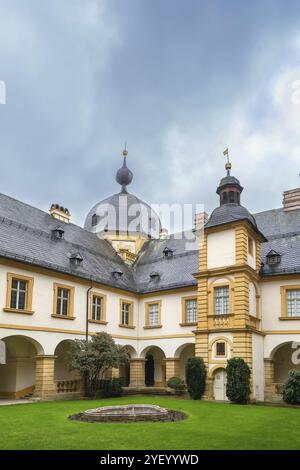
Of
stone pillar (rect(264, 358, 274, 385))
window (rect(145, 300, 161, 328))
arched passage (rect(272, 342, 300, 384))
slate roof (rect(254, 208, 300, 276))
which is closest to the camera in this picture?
stone pillar (rect(264, 358, 274, 385))

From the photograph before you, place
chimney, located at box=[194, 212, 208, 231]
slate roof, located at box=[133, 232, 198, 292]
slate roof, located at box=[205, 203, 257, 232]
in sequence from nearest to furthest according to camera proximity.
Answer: slate roof, located at box=[205, 203, 257, 232]
slate roof, located at box=[133, 232, 198, 292]
chimney, located at box=[194, 212, 208, 231]

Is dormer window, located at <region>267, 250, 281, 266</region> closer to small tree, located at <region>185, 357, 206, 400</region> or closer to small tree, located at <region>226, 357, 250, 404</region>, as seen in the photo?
small tree, located at <region>226, 357, 250, 404</region>

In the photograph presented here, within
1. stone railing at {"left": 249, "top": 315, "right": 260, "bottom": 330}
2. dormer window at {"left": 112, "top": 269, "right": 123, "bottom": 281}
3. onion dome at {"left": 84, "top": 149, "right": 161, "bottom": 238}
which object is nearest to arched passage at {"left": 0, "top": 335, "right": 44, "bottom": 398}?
dormer window at {"left": 112, "top": 269, "right": 123, "bottom": 281}

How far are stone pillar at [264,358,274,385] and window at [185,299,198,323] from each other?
503 centimetres

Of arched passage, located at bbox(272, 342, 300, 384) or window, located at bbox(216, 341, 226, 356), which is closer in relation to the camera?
window, located at bbox(216, 341, 226, 356)

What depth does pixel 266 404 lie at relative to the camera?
66.8ft

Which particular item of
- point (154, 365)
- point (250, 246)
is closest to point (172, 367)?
point (154, 365)

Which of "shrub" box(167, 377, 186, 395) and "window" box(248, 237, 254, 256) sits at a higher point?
"window" box(248, 237, 254, 256)

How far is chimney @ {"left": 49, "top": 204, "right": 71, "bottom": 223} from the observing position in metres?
31.2

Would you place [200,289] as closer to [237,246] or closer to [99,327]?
[237,246]

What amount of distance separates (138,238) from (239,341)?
1725cm

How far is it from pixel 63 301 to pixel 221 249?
8799mm

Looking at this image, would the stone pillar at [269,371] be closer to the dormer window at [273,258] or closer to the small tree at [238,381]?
the small tree at [238,381]

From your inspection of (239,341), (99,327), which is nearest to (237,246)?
(239,341)
